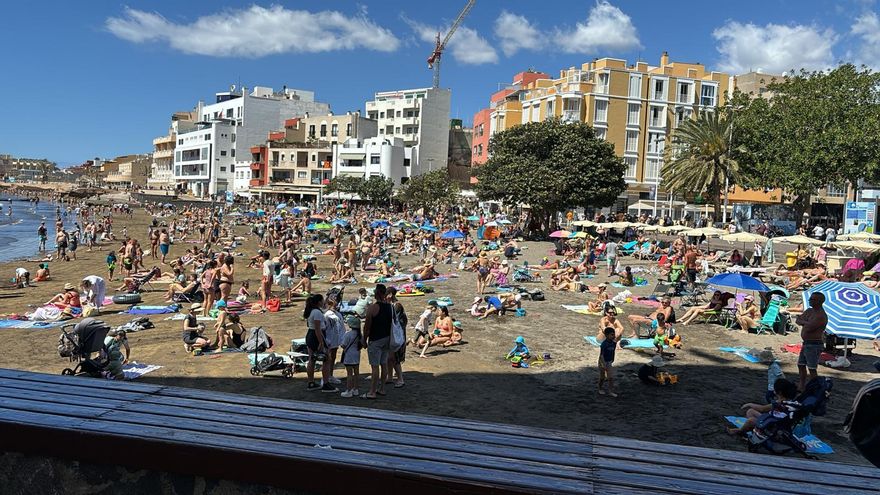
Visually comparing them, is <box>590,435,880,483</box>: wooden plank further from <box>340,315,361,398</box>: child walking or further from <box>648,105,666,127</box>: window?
<box>648,105,666,127</box>: window

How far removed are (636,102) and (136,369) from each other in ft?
182

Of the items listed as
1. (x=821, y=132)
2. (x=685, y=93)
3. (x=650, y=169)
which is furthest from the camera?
(x=685, y=93)

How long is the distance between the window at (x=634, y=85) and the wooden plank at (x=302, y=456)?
60.4 meters

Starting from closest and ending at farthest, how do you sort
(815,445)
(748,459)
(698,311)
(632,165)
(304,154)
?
(748,459)
(815,445)
(698,311)
(632,165)
(304,154)

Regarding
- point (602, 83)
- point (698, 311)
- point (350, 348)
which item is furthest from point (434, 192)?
point (350, 348)

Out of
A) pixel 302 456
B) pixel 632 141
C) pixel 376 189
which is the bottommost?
pixel 302 456

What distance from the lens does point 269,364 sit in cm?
1123

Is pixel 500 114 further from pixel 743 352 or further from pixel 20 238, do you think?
pixel 743 352

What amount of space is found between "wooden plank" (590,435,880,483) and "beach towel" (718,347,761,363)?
10.7m

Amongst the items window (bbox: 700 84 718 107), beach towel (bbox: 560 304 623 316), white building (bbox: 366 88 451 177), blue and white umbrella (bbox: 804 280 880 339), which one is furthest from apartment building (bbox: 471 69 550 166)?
blue and white umbrella (bbox: 804 280 880 339)

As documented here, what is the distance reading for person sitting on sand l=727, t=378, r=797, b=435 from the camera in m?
7.97

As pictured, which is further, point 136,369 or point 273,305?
point 273,305

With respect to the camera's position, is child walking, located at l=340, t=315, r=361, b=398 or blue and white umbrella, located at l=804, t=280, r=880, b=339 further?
blue and white umbrella, located at l=804, t=280, r=880, b=339

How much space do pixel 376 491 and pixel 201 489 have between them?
2.95 feet
